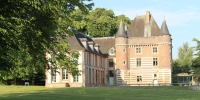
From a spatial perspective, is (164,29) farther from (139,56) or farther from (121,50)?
(121,50)

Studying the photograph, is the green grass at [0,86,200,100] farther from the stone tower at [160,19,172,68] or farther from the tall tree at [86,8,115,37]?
the tall tree at [86,8,115,37]

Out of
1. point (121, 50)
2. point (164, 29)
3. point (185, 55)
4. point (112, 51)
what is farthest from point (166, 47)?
point (185, 55)

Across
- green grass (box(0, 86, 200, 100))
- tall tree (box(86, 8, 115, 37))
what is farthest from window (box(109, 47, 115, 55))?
green grass (box(0, 86, 200, 100))

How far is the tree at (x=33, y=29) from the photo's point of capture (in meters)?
10.7

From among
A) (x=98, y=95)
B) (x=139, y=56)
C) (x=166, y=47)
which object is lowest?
(x=98, y=95)

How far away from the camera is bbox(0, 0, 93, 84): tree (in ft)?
35.2

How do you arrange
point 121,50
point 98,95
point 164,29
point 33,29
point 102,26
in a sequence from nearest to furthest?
point 33,29 → point 98,95 → point 164,29 → point 121,50 → point 102,26

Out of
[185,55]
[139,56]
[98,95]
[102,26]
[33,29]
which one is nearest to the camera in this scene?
[33,29]

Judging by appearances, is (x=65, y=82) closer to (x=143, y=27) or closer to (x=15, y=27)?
(x=143, y=27)

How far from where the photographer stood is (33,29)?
1175 centimetres

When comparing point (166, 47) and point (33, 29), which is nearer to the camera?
point (33, 29)

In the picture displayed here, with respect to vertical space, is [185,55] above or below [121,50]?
below

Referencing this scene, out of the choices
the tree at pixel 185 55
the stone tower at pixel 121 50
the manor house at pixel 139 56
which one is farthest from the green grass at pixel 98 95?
the tree at pixel 185 55

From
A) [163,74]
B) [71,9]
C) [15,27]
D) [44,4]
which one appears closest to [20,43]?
[15,27]
